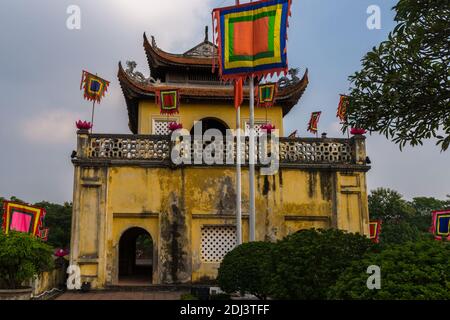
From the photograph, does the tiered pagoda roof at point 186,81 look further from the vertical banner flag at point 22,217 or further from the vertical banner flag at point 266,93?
the vertical banner flag at point 22,217

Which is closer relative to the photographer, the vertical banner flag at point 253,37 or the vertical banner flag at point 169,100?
the vertical banner flag at point 253,37

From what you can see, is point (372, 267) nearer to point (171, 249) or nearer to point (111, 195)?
point (171, 249)

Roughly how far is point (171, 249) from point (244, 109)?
745cm

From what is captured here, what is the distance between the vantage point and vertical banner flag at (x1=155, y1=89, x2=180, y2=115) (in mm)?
16219

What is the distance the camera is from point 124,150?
13992 mm

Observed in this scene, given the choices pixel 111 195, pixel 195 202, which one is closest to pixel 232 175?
pixel 195 202

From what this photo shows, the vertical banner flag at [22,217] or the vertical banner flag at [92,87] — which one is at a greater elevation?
the vertical banner flag at [92,87]

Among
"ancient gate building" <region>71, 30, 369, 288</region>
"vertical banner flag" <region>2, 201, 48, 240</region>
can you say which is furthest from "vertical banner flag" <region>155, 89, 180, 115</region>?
"vertical banner flag" <region>2, 201, 48, 240</region>

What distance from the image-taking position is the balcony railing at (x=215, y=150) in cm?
1391

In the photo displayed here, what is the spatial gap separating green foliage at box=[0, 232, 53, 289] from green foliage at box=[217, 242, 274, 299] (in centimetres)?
415

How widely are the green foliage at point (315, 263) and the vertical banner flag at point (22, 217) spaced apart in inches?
298

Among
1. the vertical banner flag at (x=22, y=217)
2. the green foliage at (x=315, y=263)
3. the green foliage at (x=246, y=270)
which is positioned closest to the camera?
the green foliage at (x=315, y=263)

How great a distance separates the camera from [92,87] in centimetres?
1588

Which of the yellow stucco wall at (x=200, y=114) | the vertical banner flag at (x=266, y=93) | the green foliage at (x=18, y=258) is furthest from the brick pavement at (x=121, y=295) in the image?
the yellow stucco wall at (x=200, y=114)
